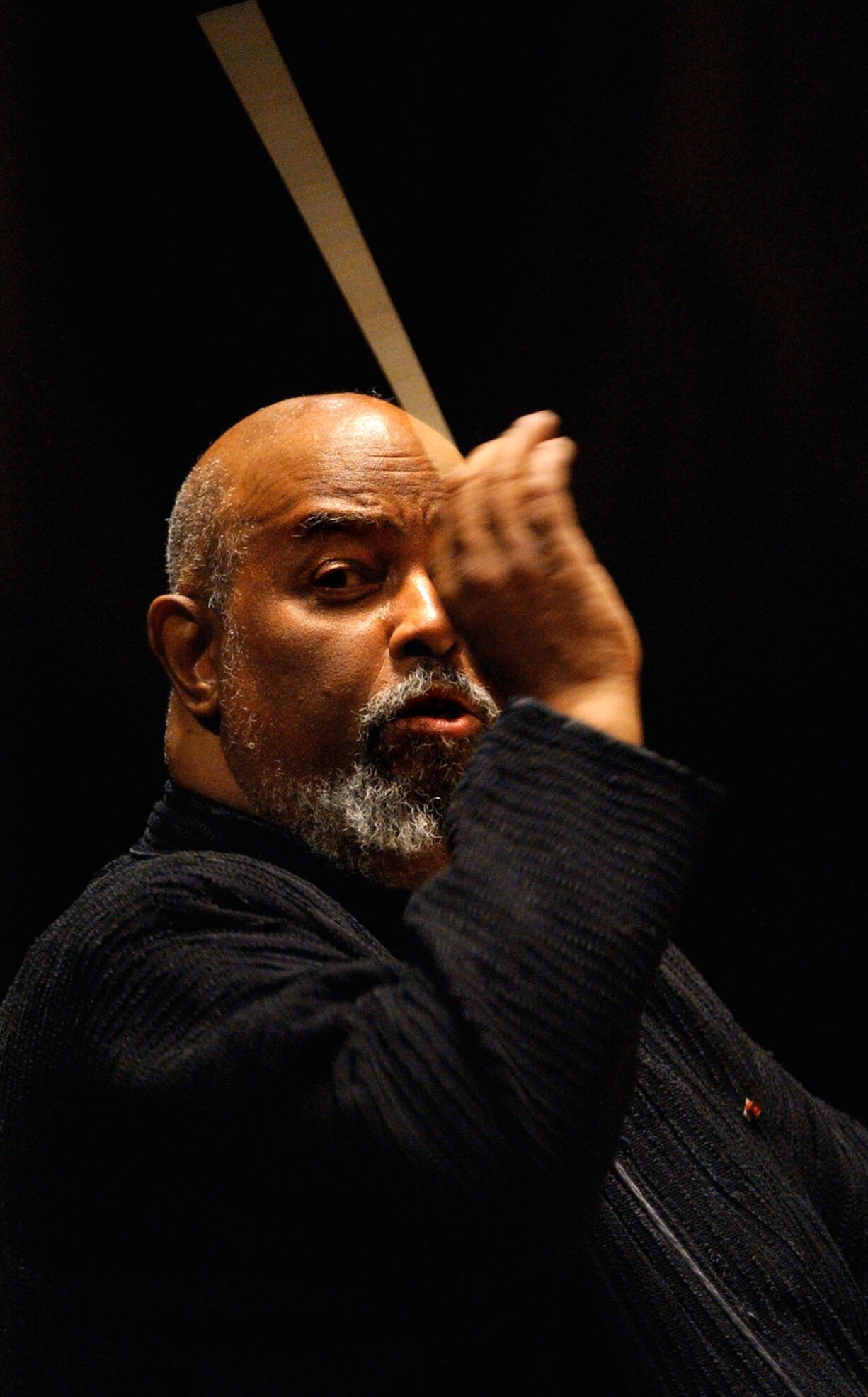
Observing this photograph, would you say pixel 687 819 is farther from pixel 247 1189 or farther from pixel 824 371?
pixel 824 371

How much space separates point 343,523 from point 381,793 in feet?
0.80

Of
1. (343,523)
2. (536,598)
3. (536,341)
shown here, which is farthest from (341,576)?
(536,341)

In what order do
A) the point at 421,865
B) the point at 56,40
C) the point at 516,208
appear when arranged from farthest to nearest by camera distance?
the point at 516,208, the point at 56,40, the point at 421,865

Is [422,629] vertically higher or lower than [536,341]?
lower

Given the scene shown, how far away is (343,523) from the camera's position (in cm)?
105

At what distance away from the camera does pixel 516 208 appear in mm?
1312

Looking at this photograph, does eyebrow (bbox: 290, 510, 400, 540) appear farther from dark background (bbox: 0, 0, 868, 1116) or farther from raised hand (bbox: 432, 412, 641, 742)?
dark background (bbox: 0, 0, 868, 1116)

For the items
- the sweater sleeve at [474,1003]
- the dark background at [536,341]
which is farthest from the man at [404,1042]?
the dark background at [536,341]

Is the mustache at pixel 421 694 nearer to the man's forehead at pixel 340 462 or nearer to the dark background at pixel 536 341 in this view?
the man's forehead at pixel 340 462

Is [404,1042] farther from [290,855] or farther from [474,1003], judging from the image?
[290,855]

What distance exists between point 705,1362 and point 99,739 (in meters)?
0.94

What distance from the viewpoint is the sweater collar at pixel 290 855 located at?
0.99 metres

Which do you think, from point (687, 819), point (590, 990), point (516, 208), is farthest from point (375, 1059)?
point (516, 208)

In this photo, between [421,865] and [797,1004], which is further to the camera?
[797,1004]
